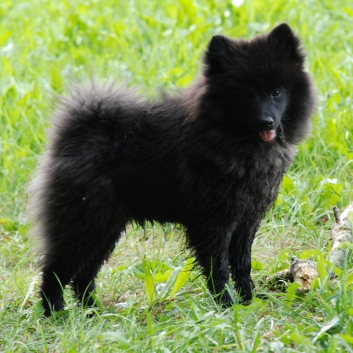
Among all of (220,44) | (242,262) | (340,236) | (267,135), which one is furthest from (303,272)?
(220,44)

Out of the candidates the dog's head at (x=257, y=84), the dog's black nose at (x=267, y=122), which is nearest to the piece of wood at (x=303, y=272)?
the dog's head at (x=257, y=84)

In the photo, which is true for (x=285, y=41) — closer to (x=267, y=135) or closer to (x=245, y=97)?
(x=245, y=97)

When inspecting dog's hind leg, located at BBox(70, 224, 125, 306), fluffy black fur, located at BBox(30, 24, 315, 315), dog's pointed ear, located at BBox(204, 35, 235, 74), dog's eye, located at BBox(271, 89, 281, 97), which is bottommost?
dog's hind leg, located at BBox(70, 224, 125, 306)

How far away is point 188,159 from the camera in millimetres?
4430

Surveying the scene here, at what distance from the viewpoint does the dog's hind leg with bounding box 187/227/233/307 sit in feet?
14.5

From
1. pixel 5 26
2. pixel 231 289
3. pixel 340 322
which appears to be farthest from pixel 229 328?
pixel 5 26

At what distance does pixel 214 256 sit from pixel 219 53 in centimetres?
128

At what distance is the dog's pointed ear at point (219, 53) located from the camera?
14.2 ft

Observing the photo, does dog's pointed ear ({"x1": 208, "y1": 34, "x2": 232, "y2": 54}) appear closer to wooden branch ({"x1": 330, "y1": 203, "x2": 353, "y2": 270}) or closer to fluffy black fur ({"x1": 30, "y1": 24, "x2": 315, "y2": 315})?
fluffy black fur ({"x1": 30, "y1": 24, "x2": 315, "y2": 315})

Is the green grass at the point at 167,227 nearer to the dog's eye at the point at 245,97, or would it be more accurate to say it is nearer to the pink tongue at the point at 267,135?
the dog's eye at the point at 245,97

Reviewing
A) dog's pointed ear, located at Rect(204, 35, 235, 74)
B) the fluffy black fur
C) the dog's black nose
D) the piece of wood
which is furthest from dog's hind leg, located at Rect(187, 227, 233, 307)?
dog's pointed ear, located at Rect(204, 35, 235, 74)

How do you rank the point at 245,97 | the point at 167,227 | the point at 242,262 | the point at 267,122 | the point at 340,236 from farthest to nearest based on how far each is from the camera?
the point at 167,227
the point at 340,236
the point at 242,262
the point at 245,97
the point at 267,122

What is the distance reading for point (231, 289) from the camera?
4.66 meters

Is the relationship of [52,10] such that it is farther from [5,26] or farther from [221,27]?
[221,27]
